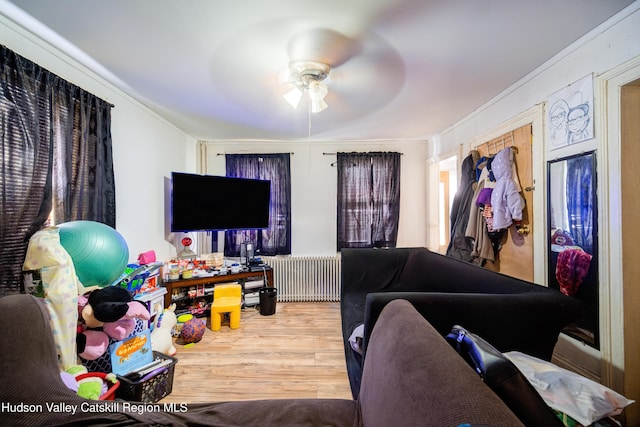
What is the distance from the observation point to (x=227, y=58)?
64.2 inches

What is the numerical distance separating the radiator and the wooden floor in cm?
57

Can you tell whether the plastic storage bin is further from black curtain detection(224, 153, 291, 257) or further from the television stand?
black curtain detection(224, 153, 291, 257)

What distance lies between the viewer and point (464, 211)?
97.2 inches

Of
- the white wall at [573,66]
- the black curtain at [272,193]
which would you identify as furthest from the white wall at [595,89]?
the black curtain at [272,193]

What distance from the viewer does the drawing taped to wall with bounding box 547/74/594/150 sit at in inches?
58.1

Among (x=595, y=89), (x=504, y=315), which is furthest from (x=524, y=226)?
(x=504, y=315)

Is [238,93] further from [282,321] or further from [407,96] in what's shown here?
[282,321]

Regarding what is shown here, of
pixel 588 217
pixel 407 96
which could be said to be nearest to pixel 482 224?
pixel 588 217

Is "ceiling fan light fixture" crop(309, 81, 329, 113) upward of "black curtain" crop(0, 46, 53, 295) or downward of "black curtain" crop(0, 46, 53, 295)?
upward

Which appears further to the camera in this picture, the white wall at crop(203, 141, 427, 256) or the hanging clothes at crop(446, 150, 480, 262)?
the white wall at crop(203, 141, 427, 256)

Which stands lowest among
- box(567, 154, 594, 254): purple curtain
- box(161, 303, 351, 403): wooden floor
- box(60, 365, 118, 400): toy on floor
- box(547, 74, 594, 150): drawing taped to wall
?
box(161, 303, 351, 403): wooden floor

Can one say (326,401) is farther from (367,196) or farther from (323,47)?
(367,196)

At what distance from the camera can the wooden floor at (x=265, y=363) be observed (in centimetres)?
166

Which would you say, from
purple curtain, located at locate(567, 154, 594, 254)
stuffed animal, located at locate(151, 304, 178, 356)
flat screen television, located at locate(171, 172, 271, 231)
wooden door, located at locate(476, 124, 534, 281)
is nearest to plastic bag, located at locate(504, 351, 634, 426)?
purple curtain, located at locate(567, 154, 594, 254)
